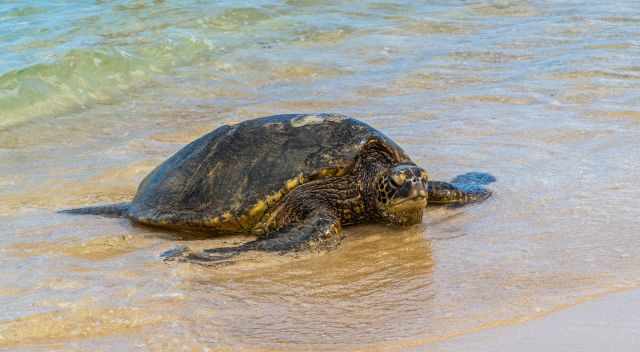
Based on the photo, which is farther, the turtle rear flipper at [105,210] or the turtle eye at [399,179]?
the turtle rear flipper at [105,210]

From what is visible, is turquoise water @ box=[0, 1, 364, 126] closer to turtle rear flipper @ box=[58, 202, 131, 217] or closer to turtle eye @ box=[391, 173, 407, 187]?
turtle rear flipper @ box=[58, 202, 131, 217]

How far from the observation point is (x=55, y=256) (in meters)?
4.12

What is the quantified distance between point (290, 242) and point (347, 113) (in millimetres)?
3279

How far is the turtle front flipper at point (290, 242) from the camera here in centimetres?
393

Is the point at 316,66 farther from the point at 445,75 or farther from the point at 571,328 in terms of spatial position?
the point at 571,328

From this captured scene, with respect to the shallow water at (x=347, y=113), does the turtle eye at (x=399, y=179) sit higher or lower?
higher

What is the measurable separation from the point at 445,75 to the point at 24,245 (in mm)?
4927

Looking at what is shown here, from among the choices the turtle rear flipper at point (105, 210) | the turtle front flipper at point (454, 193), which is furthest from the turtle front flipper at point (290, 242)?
the turtle rear flipper at point (105, 210)

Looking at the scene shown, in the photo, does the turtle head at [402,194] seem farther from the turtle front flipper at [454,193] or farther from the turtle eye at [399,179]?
the turtle front flipper at [454,193]

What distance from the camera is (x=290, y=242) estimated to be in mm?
4074

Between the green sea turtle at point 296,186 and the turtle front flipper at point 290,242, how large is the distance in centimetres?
1

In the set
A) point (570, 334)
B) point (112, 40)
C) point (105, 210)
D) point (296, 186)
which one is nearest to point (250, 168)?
point (296, 186)

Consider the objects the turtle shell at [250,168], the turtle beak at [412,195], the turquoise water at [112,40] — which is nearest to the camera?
the turtle beak at [412,195]

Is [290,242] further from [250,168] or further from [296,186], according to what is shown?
[250,168]
